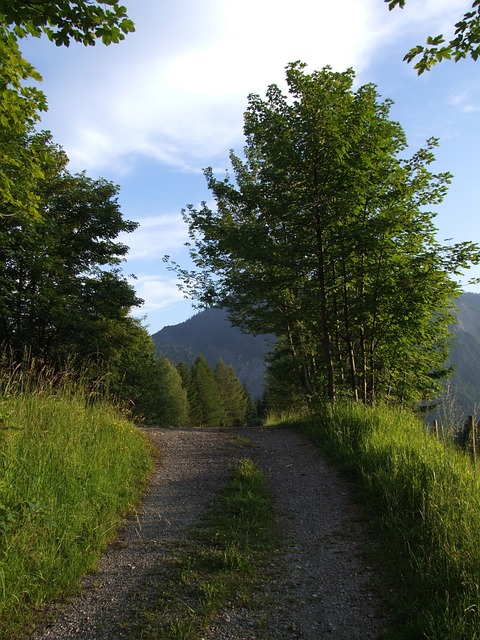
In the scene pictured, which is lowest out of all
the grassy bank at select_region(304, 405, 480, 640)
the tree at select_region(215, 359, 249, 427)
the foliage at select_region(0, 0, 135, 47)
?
the tree at select_region(215, 359, 249, 427)

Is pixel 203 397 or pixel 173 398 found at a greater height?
pixel 173 398

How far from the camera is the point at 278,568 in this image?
14.1 feet

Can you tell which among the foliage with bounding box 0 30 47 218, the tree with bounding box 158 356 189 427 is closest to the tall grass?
the foliage with bounding box 0 30 47 218

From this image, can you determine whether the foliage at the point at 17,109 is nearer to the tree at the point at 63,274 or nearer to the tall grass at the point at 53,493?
the tall grass at the point at 53,493

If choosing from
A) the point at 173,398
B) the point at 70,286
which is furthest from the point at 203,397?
the point at 70,286

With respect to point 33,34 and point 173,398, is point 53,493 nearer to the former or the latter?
point 33,34

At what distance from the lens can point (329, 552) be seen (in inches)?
182

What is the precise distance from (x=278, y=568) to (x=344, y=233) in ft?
28.0

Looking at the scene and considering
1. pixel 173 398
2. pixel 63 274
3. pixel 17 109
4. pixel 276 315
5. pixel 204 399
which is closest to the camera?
pixel 17 109

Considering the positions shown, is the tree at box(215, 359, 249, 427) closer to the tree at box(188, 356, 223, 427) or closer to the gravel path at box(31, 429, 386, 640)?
the tree at box(188, 356, 223, 427)

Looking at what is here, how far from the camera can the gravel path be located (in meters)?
3.36

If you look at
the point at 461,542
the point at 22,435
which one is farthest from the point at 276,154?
the point at 461,542

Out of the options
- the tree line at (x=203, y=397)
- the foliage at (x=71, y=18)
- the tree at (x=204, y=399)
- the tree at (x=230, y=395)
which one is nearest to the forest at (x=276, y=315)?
the foliage at (x=71, y=18)

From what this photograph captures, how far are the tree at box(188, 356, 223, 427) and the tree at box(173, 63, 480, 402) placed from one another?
51488mm
